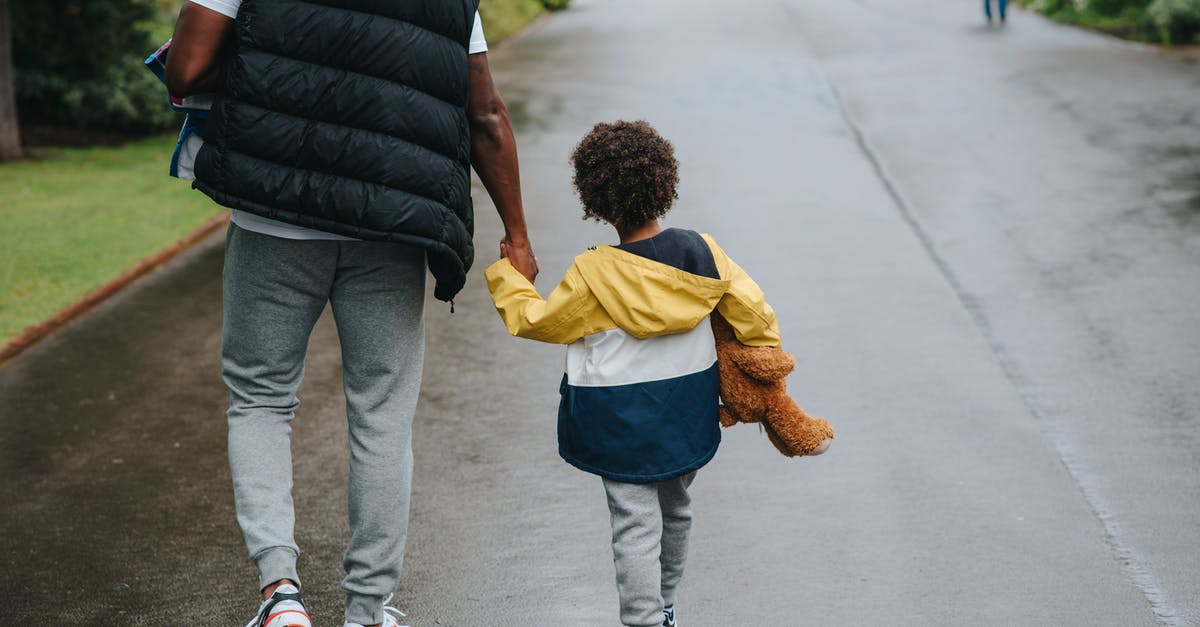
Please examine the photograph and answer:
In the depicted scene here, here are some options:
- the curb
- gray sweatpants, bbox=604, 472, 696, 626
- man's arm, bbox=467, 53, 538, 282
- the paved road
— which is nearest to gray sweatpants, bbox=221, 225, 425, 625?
man's arm, bbox=467, 53, 538, 282

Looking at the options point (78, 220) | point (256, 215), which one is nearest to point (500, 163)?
point (256, 215)

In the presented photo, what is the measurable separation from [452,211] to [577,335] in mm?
448

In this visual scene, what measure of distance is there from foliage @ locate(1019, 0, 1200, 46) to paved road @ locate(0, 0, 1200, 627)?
720 centimetres

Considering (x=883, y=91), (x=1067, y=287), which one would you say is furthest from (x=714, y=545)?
(x=883, y=91)

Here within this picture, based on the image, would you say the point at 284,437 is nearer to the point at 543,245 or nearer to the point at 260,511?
the point at 260,511

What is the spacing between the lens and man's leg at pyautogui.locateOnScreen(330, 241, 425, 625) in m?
3.27

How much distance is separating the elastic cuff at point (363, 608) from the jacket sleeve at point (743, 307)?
3.87ft

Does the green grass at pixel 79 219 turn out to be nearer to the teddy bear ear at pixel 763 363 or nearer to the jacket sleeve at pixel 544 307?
the jacket sleeve at pixel 544 307

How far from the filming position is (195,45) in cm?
299

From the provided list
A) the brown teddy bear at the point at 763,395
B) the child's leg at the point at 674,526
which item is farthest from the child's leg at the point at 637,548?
the brown teddy bear at the point at 763,395

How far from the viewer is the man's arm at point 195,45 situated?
2992 mm

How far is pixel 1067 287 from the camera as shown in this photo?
24.8 ft

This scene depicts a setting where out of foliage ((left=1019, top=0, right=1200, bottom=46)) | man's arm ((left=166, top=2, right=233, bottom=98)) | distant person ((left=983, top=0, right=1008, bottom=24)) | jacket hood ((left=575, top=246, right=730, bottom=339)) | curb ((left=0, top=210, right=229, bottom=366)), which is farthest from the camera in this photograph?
distant person ((left=983, top=0, right=1008, bottom=24))

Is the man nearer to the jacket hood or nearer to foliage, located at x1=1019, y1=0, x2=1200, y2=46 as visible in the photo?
the jacket hood
